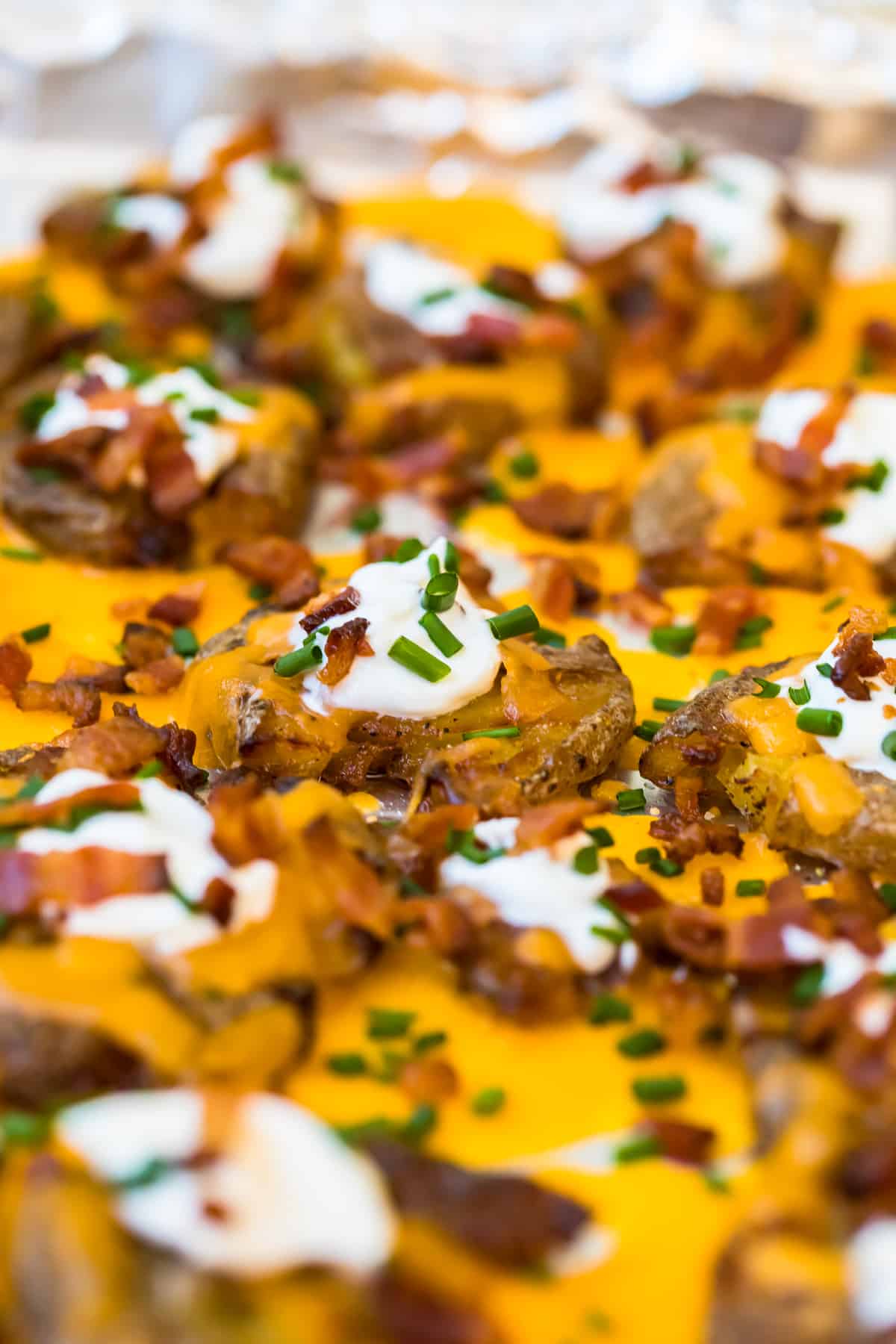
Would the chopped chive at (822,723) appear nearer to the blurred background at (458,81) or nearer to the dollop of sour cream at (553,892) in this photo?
the dollop of sour cream at (553,892)

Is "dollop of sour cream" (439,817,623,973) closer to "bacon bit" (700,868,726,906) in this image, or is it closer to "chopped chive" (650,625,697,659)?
"bacon bit" (700,868,726,906)

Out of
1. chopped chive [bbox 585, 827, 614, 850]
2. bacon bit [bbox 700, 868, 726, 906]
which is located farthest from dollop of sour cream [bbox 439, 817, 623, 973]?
bacon bit [bbox 700, 868, 726, 906]

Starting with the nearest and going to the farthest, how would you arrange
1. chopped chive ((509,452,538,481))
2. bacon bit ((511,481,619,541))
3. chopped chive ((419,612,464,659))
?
chopped chive ((419,612,464,659)), bacon bit ((511,481,619,541)), chopped chive ((509,452,538,481))

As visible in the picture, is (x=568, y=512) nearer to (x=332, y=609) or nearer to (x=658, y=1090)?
(x=332, y=609)

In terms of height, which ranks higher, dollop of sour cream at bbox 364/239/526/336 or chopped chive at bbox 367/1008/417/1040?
dollop of sour cream at bbox 364/239/526/336

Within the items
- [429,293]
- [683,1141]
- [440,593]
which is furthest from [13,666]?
[429,293]

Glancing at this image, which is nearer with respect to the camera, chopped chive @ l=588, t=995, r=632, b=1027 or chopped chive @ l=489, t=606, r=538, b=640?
chopped chive @ l=588, t=995, r=632, b=1027
